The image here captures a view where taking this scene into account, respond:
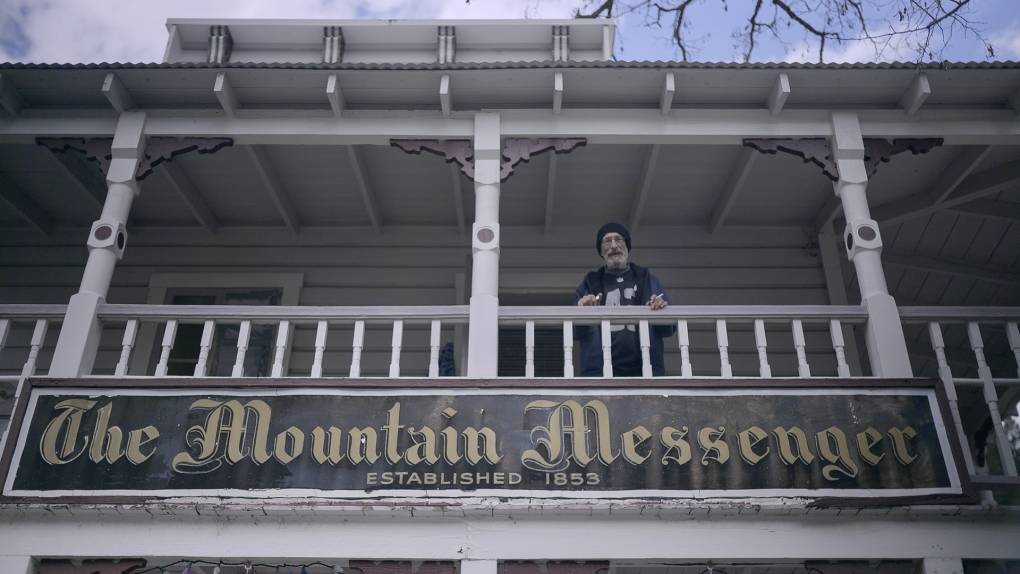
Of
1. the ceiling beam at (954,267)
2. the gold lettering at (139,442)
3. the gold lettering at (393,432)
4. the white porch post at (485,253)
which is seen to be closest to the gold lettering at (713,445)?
the white porch post at (485,253)

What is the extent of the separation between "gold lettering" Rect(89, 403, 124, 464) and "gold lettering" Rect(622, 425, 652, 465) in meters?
3.24

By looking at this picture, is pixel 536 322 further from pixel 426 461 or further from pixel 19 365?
pixel 19 365

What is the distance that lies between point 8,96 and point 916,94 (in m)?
7.10

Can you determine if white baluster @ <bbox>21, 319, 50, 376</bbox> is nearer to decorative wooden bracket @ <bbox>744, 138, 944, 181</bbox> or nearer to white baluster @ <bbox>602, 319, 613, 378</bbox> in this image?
white baluster @ <bbox>602, 319, 613, 378</bbox>

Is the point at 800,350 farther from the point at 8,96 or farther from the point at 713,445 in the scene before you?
the point at 8,96

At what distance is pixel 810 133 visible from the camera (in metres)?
6.86

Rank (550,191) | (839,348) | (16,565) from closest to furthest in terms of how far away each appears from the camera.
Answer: (16,565), (839,348), (550,191)

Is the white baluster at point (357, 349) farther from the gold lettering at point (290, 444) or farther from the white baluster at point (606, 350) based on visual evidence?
the white baluster at point (606, 350)

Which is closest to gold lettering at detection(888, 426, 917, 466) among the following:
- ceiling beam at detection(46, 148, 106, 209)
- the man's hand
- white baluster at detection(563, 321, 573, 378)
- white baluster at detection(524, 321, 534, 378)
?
the man's hand

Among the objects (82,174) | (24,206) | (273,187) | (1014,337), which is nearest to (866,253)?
(1014,337)

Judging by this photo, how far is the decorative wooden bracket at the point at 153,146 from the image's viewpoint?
22.7 ft

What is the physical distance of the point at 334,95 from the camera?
21.9 feet

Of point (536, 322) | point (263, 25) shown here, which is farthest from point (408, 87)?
point (263, 25)

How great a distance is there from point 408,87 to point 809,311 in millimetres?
3482
